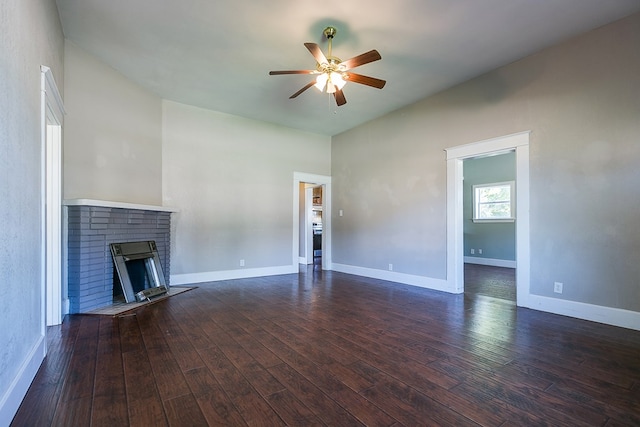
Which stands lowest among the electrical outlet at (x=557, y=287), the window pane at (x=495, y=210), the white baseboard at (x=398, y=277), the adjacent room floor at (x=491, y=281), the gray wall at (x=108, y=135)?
the adjacent room floor at (x=491, y=281)

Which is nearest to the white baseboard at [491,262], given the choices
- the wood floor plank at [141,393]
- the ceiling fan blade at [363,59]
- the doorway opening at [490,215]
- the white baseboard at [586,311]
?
the doorway opening at [490,215]

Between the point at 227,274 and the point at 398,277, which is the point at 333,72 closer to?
the point at 398,277

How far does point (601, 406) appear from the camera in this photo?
1707mm

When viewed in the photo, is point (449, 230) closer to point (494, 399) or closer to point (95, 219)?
point (494, 399)

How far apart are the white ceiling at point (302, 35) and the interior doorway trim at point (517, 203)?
100cm

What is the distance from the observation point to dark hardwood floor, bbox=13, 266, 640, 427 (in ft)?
5.33

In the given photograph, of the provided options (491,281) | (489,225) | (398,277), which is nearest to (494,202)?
(489,225)

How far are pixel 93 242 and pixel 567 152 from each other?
18.3ft

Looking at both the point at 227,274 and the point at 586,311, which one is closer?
the point at 586,311

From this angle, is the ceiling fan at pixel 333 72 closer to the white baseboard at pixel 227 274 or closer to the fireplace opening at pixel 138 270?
the fireplace opening at pixel 138 270

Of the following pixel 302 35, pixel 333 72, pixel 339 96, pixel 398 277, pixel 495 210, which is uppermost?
pixel 302 35

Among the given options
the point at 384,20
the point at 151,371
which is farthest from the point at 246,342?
the point at 384,20

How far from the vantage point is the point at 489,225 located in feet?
24.8

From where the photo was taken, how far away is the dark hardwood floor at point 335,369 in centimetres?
162
